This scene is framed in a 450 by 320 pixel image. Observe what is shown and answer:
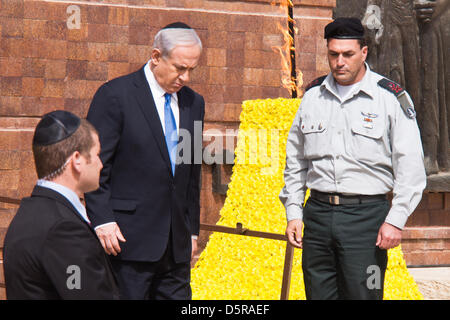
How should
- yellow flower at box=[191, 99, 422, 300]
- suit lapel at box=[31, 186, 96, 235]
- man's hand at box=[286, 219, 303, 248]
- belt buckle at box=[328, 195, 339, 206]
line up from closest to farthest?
A: 1. suit lapel at box=[31, 186, 96, 235]
2. belt buckle at box=[328, 195, 339, 206]
3. man's hand at box=[286, 219, 303, 248]
4. yellow flower at box=[191, 99, 422, 300]

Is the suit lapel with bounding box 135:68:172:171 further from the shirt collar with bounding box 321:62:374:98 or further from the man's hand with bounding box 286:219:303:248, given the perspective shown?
the shirt collar with bounding box 321:62:374:98

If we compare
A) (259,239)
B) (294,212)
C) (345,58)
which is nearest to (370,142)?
(345,58)

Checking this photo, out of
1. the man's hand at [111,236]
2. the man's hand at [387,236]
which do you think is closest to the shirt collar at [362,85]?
the man's hand at [387,236]

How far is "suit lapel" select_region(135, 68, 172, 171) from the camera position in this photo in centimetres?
320

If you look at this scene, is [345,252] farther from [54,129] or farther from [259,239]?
[259,239]

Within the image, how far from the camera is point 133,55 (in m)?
6.46

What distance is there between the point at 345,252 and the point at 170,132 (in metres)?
1.04

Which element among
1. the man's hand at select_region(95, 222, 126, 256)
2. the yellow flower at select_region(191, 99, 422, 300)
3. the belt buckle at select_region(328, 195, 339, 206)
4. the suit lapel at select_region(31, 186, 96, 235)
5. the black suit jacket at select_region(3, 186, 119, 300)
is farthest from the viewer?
the yellow flower at select_region(191, 99, 422, 300)

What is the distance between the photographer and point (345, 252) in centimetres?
322

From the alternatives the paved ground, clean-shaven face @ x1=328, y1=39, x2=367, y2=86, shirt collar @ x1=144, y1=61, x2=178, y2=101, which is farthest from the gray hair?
the paved ground

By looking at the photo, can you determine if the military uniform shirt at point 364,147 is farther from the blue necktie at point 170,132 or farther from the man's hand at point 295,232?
the blue necktie at point 170,132

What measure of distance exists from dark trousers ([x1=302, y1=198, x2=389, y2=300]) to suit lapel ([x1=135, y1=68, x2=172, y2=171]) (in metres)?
0.82

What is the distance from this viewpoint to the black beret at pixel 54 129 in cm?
218

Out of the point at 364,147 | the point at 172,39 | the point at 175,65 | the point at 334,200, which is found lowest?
the point at 334,200
